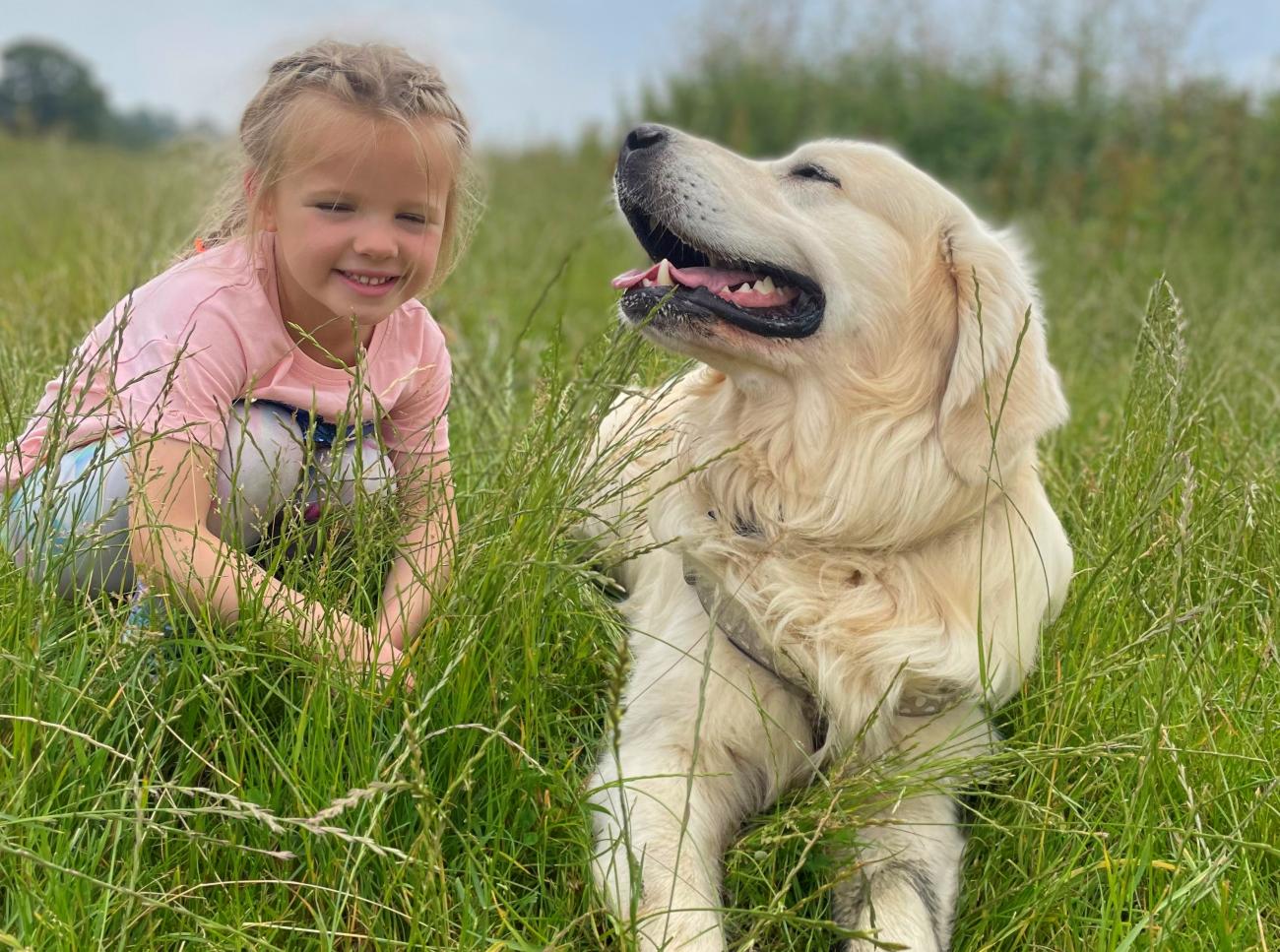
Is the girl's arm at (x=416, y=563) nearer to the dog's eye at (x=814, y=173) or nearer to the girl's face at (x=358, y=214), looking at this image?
the girl's face at (x=358, y=214)

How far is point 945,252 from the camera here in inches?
82.7

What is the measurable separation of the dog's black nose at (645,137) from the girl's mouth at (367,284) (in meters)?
0.52

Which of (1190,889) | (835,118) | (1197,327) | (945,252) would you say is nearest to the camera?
(1190,889)

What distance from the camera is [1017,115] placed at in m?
9.96

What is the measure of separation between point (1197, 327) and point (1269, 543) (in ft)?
6.26

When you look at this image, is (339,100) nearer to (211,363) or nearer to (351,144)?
(351,144)

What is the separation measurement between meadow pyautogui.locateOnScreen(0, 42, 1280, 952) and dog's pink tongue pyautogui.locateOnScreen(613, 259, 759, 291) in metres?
0.13

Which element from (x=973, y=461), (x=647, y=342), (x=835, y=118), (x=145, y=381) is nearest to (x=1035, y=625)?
(x=973, y=461)

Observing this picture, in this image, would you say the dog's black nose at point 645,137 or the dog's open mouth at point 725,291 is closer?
the dog's open mouth at point 725,291

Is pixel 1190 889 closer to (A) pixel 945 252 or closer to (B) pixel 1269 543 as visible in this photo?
(B) pixel 1269 543

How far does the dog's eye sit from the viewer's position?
7.22 feet

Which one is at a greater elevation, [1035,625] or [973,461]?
[973,461]

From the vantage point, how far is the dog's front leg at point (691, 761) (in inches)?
64.1

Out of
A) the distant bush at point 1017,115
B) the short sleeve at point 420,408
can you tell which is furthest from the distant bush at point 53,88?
the short sleeve at point 420,408
